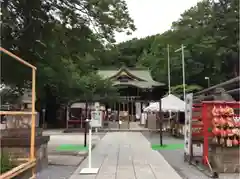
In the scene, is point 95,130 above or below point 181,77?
below

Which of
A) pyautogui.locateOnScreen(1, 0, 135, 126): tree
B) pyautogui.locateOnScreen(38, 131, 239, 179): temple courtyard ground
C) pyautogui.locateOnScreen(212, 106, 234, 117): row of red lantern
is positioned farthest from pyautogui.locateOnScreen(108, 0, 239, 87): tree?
pyautogui.locateOnScreen(212, 106, 234, 117): row of red lantern

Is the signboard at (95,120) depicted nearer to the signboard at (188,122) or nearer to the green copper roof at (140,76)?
the signboard at (188,122)

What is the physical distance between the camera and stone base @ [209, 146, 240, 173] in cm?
911

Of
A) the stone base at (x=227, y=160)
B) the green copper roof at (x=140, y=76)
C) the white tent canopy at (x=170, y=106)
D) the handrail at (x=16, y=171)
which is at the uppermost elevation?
the green copper roof at (x=140, y=76)

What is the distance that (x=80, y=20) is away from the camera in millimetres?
12766

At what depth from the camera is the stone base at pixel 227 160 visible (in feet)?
29.9

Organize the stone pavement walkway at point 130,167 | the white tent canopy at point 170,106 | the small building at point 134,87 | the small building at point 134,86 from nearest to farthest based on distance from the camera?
the stone pavement walkway at point 130,167 < the white tent canopy at point 170,106 < the small building at point 134,87 < the small building at point 134,86

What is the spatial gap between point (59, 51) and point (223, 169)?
657 centimetres

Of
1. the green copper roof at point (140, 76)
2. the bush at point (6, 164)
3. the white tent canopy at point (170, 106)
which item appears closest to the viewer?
the bush at point (6, 164)

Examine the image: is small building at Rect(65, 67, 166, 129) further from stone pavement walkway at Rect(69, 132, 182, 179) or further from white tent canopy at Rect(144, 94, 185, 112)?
stone pavement walkway at Rect(69, 132, 182, 179)

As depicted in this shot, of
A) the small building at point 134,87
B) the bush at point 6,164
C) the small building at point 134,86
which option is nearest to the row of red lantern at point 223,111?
the bush at point 6,164

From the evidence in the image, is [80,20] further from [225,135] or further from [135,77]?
[135,77]

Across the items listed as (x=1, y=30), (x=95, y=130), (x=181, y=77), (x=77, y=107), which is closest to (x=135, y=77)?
(x=181, y=77)

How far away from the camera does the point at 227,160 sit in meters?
9.15
